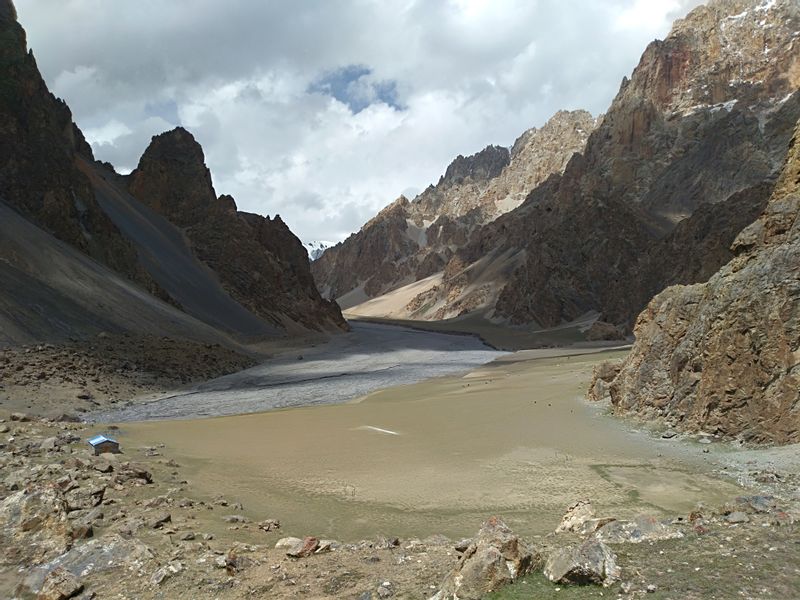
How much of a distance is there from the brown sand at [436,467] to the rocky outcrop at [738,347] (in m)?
1.04

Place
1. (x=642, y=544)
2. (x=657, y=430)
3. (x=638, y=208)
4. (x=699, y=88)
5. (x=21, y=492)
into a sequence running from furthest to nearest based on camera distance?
(x=699, y=88)
(x=638, y=208)
(x=657, y=430)
(x=21, y=492)
(x=642, y=544)

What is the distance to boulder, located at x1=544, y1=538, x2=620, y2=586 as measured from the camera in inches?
182

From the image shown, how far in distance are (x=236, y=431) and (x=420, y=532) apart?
8726 mm

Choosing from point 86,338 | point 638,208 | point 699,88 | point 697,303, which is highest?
point 699,88

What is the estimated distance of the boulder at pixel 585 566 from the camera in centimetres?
462

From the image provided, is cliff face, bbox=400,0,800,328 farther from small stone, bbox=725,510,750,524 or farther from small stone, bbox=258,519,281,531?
small stone, bbox=258,519,281,531

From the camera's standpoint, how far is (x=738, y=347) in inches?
429

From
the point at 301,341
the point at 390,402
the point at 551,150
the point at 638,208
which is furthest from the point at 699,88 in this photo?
the point at 390,402

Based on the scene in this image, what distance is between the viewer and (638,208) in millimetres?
96625

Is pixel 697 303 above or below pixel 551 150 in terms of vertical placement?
below

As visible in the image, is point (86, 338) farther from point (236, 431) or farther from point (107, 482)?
point (107, 482)

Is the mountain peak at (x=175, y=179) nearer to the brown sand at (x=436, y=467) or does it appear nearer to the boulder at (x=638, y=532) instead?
the brown sand at (x=436, y=467)

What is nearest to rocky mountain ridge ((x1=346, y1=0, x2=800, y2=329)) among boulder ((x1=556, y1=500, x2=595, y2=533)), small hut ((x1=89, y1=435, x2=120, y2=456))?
small hut ((x1=89, y1=435, x2=120, y2=456))

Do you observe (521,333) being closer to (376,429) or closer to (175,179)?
(175,179)
